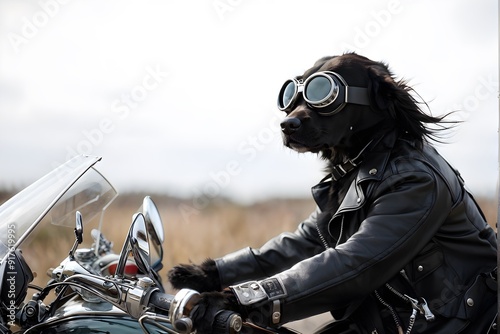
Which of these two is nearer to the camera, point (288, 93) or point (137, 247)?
point (137, 247)

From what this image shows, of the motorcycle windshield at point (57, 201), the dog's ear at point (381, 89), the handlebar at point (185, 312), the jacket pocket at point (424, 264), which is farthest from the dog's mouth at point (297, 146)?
the handlebar at point (185, 312)

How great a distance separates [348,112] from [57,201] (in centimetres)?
104

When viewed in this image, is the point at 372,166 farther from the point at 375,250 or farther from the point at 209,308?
the point at 209,308

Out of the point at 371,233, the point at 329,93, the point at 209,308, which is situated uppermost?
the point at 329,93

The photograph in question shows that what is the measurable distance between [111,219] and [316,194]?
5.07 meters

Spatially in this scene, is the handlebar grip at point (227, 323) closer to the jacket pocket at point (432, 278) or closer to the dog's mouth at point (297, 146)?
the jacket pocket at point (432, 278)

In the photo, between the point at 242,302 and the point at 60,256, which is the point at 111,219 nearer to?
the point at 60,256

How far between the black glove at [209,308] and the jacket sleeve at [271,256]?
733 mm

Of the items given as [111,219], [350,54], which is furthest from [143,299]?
[111,219]

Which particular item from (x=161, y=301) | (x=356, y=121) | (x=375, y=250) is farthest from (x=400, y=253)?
(x=161, y=301)

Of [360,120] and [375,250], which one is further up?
[360,120]

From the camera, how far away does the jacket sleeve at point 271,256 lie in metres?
2.43

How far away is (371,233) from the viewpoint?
188 centimetres

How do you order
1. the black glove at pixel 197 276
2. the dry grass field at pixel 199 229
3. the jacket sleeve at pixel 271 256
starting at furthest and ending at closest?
the dry grass field at pixel 199 229
the jacket sleeve at pixel 271 256
the black glove at pixel 197 276
